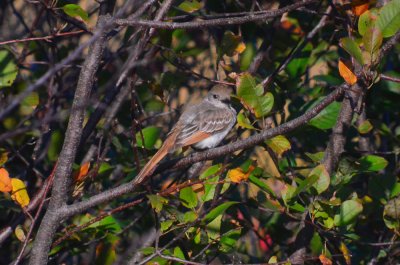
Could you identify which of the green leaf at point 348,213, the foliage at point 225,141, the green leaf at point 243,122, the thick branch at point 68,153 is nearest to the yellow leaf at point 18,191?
the foliage at point 225,141

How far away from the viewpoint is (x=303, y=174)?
475cm

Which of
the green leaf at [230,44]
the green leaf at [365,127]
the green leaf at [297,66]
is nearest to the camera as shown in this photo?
the green leaf at [230,44]

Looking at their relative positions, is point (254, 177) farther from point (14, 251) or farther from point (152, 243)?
point (14, 251)

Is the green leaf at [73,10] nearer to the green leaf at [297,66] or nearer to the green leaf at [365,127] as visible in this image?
the green leaf at [297,66]

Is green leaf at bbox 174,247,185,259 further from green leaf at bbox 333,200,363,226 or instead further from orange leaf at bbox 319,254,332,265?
green leaf at bbox 333,200,363,226

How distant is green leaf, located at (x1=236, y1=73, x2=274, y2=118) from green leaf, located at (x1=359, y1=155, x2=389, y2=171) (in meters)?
0.70

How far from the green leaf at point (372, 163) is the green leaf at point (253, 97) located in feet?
2.29

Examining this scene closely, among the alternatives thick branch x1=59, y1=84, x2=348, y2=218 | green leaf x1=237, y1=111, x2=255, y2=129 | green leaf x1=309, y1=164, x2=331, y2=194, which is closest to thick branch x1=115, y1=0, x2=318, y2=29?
thick branch x1=59, y1=84, x2=348, y2=218

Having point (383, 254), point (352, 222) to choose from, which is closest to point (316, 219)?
point (352, 222)

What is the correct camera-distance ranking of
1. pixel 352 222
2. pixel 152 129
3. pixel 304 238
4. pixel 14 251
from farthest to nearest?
1. pixel 14 251
2. pixel 152 129
3. pixel 304 238
4. pixel 352 222

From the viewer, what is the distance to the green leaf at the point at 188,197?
3941 mm

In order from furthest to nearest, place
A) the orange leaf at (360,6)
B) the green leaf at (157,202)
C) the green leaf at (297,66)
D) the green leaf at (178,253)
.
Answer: the green leaf at (297,66) → the orange leaf at (360,6) → the green leaf at (178,253) → the green leaf at (157,202)

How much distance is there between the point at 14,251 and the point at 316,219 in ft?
8.08

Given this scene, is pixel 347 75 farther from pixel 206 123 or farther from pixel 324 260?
pixel 206 123
